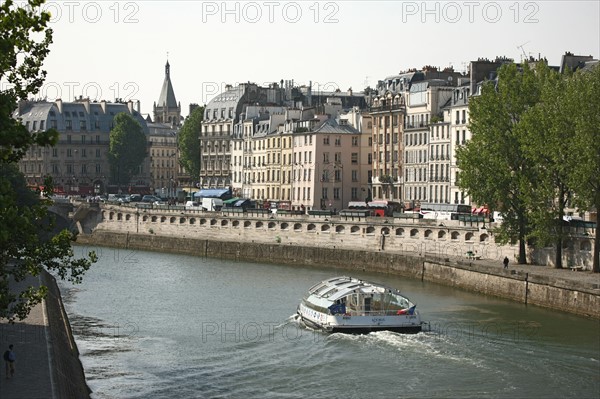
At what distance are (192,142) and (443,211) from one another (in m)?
60.9

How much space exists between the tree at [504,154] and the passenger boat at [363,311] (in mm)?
Result: 17324

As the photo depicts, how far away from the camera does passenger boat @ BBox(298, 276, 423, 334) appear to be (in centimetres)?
5731

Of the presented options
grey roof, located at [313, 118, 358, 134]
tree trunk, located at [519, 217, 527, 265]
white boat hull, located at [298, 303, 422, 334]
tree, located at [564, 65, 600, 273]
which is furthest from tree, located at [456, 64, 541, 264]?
grey roof, located at [313, 118, 358, 134]

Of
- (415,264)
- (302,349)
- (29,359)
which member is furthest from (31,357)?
(415,264)

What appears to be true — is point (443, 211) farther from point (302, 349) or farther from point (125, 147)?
point (125, 147)

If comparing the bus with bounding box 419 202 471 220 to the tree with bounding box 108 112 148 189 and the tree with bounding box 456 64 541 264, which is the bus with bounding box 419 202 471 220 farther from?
the tree with bounding box 108 112 148 189

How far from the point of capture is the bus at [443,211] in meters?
90.6

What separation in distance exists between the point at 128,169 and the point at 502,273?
101674mm

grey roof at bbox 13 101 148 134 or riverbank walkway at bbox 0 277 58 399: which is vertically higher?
grey roof at bbox 13 101 148 134

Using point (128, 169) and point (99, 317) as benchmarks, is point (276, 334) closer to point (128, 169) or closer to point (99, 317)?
point (99, 317)

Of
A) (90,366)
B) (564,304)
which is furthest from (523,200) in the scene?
(90,366)

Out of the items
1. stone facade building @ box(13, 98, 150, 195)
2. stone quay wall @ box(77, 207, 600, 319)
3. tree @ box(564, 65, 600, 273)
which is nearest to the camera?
stone quay wall @ box(77, 207, 600, 319)

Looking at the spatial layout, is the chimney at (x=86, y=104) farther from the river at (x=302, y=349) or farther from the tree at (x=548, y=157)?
the tree at (x=548, y=157)

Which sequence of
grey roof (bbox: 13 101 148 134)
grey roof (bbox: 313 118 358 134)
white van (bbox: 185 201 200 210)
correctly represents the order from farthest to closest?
grey roof (bbox: 13 101 148 134) → grey roof (bbox: 313 118 358 134) → white van (bbox: 185 201 200 210)
